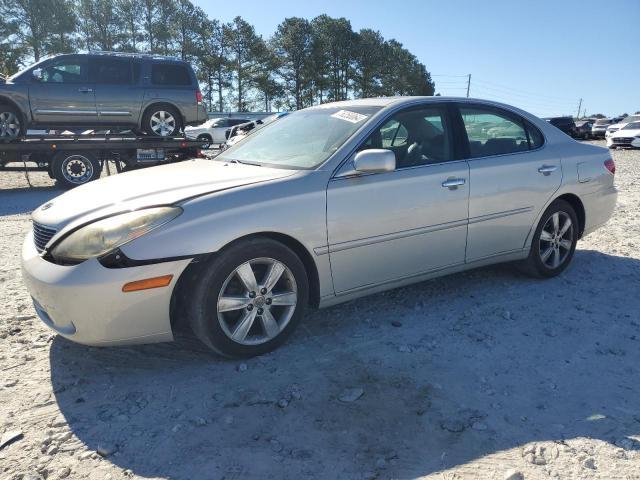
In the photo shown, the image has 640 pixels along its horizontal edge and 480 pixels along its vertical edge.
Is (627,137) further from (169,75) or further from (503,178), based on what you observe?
(503,178)

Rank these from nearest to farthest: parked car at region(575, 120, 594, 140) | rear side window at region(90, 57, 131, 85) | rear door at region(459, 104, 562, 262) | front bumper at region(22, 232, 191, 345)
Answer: front bumper at region(22, 232, 191, 345), rear door at region(459, 104, 562, 262), rear side window at region(90, 57, 131, 85), parked car at region(575, 120, 594, 140)

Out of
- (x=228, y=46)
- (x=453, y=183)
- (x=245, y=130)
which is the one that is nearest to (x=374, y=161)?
(x=453, y=183)

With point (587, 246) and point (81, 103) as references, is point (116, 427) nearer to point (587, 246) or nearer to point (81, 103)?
point (587, 246)

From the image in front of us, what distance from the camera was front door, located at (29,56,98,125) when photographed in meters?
10.5

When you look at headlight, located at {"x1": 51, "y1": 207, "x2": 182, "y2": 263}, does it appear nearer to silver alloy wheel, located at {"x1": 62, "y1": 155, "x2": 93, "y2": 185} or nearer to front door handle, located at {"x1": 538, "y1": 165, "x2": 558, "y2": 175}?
front door handle, located at {"x1": 538, "y1": 165, "x2": 558, "y2": 175}

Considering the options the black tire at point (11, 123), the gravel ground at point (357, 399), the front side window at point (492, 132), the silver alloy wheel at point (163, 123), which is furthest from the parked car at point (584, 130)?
the gravel ground at point (357, 399)

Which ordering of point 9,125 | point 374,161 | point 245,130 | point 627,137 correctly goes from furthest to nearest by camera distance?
point 627,137
point 245,130
point 9,125
point 374,161

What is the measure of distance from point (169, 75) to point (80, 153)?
8.86 ft

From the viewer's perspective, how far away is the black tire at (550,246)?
4406 mm

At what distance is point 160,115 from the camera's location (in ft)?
39.4

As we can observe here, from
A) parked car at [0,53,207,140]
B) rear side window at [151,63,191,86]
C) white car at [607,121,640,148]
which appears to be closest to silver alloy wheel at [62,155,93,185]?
parked car at [0,53,207,140]

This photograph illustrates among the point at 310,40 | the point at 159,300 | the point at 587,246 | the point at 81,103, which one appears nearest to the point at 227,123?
the point at 81,103

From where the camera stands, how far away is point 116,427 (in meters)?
2.44

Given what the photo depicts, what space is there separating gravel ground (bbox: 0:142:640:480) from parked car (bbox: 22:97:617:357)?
11.1 inches
